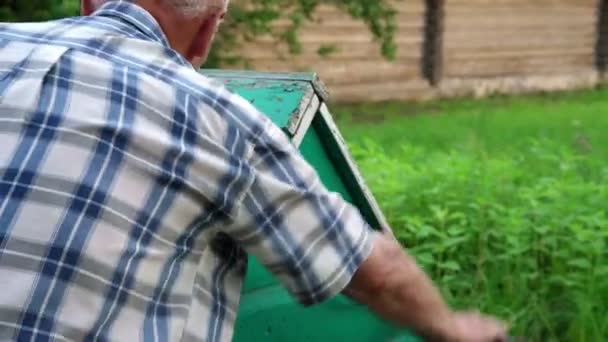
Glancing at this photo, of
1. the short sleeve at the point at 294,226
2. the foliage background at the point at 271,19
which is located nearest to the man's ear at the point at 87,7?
the short sleeve at the point at 294,226

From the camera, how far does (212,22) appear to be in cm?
167

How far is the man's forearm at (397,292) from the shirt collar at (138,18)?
0.40 meters

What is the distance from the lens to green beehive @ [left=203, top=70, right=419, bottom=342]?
7.13 ft

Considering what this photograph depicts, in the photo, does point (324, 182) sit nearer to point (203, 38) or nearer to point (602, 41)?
point (203, 38)

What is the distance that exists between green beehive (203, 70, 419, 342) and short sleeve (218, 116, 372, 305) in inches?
21.7

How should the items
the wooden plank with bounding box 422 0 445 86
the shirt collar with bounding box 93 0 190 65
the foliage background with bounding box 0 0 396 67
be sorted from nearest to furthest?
the shirt collar with bounding box 93 0 190 65, the foliage background with bounding box 0 0 396 67, the wooden plank with bounding box 422 0 445 86

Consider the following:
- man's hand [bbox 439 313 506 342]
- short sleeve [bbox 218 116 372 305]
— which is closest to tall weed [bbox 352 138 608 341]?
man's hand [bbox 439 313 506 342]

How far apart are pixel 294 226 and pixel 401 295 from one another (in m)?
0.21

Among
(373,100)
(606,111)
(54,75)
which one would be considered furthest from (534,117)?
(54,75)

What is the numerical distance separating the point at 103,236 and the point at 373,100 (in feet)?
39.5

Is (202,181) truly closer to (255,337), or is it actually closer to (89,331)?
(89,331)

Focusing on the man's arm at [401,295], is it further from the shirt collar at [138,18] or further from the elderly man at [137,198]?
the shirt collar at [138,18]

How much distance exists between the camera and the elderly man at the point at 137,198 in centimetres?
144

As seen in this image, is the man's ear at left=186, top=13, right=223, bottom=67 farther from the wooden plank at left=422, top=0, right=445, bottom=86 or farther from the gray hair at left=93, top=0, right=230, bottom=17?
the wooden plank at left=422, top=0, right=445, bottom=86
